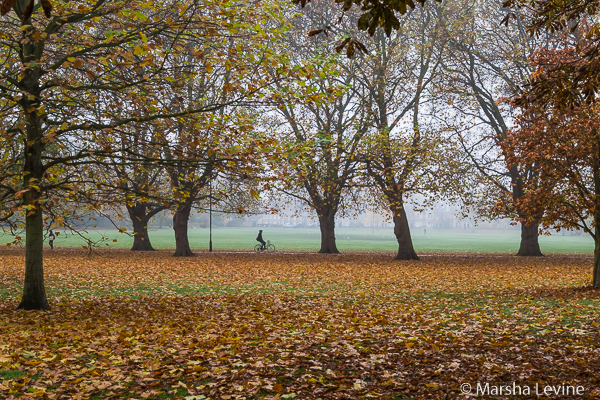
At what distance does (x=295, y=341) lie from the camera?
288 inches

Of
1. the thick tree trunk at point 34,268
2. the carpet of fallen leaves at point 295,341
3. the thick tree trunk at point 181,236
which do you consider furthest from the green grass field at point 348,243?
the carpet of fallen leaves at point 295,341

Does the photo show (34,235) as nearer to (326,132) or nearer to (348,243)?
(326,132)

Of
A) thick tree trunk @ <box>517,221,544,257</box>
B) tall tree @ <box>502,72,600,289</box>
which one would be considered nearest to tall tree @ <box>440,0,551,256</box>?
thick tree trunk @ <box>517,221,544,257</box>

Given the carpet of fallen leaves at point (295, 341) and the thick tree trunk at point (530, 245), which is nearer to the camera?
the carpet of fallen leaves at point (295, 341)

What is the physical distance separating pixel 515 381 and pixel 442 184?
22.4 m

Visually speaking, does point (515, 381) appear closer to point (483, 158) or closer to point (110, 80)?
point (110, 80)

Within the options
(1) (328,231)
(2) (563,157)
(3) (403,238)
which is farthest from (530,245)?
(2) (563,157)

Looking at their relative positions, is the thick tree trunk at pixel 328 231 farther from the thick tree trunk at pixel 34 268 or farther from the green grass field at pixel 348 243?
the thick tree trunk at pixel 34 268

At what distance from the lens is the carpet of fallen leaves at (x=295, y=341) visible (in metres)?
5.37

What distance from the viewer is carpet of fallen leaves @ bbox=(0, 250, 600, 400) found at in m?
5.37

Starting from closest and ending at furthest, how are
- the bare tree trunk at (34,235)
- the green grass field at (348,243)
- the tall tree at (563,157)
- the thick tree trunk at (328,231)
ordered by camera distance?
the bare tree trunk at (34,235) < the tall tree at (563,157) < the thick tree trunk at (328,231) < the green grass field at (348,243)

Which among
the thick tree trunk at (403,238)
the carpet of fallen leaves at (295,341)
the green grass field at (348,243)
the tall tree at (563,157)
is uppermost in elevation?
the tall tree at (563,157)

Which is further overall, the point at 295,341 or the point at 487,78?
the point at 487,78

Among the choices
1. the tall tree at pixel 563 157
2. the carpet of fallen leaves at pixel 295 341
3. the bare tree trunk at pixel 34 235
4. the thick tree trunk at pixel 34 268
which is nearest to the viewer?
the carpet of fallen leaves at pixel 295 341
